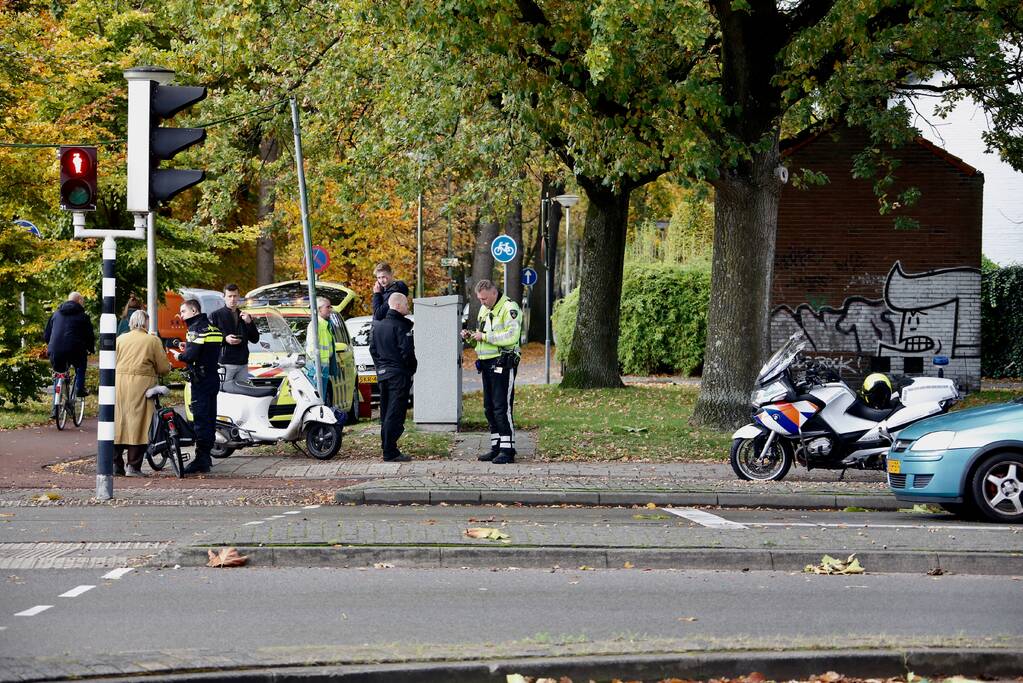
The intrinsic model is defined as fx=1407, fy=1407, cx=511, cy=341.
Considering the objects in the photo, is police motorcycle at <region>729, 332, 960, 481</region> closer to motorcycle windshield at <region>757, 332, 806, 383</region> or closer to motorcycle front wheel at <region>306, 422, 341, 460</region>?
motorcycle windshield at <region>757, 332, 806, 383</region>

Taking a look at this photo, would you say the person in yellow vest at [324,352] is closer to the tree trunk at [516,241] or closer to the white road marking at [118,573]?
the white road marking at [118,573]

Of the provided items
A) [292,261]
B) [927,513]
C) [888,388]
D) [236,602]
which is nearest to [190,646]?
[236,602]

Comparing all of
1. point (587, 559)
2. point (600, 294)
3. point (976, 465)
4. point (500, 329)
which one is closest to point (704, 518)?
point (976, 465)

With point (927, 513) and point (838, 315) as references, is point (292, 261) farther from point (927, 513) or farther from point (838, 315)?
point (927, 513)

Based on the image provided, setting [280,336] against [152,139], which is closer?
[152,139]

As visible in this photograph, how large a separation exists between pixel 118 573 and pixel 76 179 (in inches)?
165

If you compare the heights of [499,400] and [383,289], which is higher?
[383,289]

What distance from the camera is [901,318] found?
88.5ft

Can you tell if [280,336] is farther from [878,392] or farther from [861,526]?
[861,526]

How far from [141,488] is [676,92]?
7247 mm

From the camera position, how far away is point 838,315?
27000mm

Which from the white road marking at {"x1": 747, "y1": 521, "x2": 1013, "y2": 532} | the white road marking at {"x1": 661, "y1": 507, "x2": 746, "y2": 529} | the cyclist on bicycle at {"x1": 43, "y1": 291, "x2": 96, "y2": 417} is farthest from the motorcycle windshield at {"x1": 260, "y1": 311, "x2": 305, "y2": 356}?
the white road marking at {"x1": 747, "y1": 521, "x2": 1013, "y2": 532}

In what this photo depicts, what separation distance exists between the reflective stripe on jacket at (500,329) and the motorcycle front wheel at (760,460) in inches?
111

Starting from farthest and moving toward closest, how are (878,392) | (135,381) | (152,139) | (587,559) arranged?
(135,381), (878,392), (152,139), (587,559)
